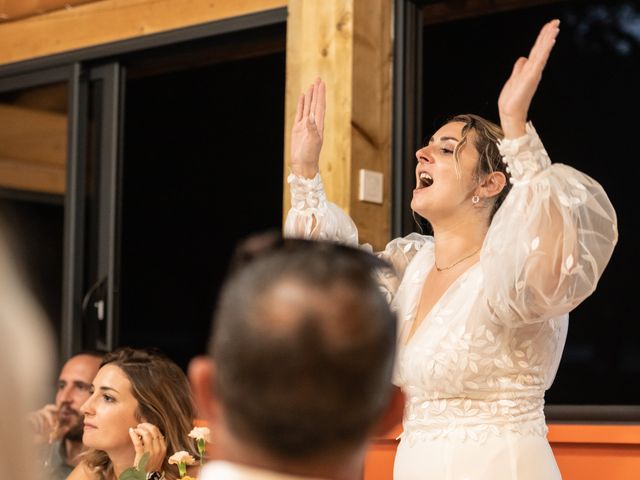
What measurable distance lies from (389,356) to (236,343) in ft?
0.34

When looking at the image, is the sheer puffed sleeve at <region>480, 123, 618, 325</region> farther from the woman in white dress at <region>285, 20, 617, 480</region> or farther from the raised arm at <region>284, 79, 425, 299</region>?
the raised arm at <region>284, 79, 425, 299</region>

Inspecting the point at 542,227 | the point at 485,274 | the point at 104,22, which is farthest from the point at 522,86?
the point at 104,22

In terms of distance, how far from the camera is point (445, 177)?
7.45 feet

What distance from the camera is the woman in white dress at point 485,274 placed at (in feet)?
6.04

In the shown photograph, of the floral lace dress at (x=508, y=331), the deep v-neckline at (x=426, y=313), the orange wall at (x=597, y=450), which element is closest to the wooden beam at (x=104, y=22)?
the orange wall at (x=597, y=450)

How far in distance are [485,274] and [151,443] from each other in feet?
3.61

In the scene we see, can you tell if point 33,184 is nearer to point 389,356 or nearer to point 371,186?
point 371,186

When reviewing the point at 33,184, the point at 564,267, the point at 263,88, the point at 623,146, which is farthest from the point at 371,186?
the point at 263,88

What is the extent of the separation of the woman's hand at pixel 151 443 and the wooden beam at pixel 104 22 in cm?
168

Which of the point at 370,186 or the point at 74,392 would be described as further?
the point at 74,392

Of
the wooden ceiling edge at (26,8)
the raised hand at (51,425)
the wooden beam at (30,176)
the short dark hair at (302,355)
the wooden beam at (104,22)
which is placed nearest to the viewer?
the short dark hair at (302,355)

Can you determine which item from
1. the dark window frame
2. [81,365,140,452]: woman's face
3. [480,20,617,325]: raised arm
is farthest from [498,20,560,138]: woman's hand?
the dark window frame

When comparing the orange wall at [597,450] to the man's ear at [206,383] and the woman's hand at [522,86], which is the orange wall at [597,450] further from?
the man's ear at [206,383]

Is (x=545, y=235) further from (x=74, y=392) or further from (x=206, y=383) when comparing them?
(x=74, y=392)
